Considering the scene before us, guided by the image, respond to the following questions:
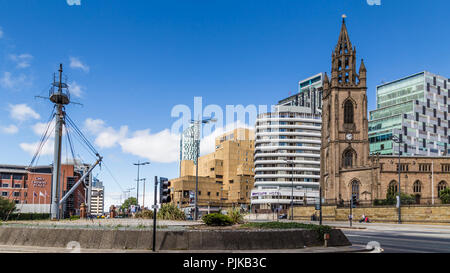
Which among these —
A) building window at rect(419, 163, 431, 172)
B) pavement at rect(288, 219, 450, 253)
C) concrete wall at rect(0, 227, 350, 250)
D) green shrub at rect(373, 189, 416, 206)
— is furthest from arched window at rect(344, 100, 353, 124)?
concrete wall at rect(0, 227, 350, 250)

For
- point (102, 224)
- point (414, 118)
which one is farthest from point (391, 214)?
point (414, 118)

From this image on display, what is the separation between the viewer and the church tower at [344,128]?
3413 inches

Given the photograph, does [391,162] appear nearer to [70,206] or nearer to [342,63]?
[342,63]

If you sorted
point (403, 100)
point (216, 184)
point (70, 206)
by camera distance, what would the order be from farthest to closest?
point (216, 184) → point (403, 100) → point (70, 206)

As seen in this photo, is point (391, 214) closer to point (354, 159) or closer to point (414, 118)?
point (354, 159)

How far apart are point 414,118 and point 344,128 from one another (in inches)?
2509

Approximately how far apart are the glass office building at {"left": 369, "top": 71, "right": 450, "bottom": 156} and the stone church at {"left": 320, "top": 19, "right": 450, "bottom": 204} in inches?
1900

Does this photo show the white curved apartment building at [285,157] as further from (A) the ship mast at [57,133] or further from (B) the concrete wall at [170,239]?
(B) the concrete wall at [170,239]

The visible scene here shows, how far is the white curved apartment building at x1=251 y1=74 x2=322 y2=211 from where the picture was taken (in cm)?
14188

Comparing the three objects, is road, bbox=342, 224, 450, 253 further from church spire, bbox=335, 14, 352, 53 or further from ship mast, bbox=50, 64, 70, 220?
church spire, bbox=335, 14, 352, 53
